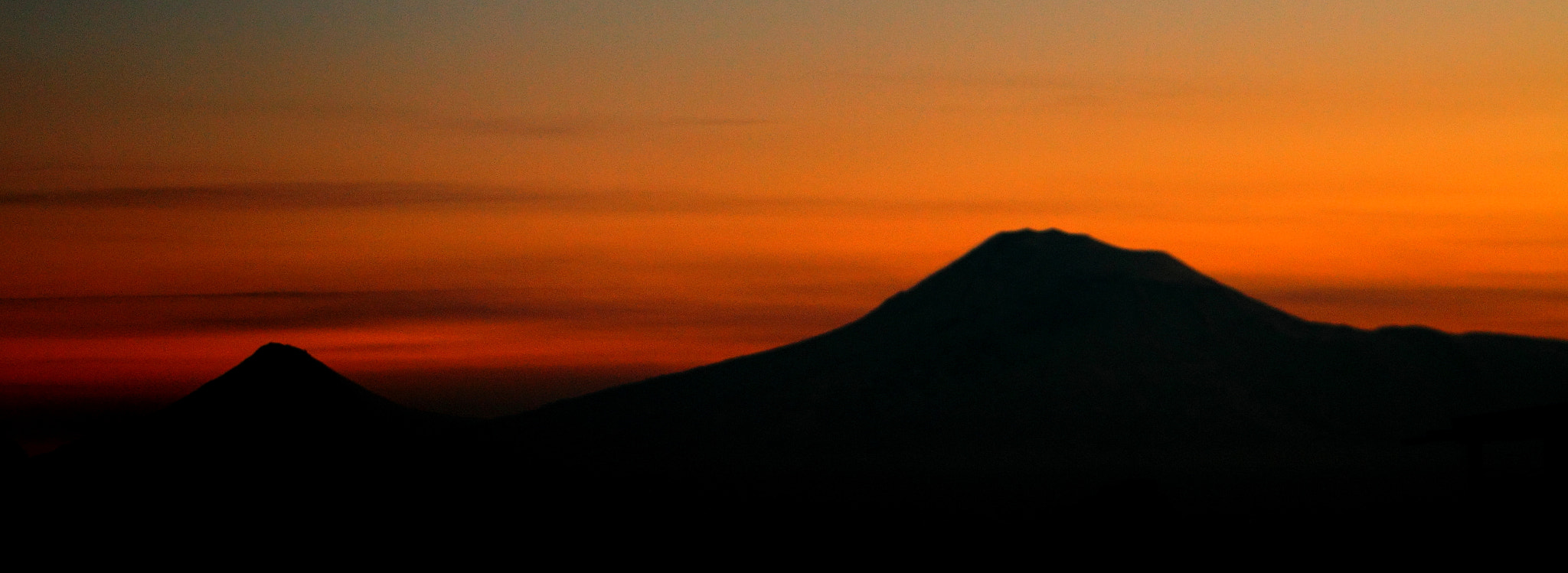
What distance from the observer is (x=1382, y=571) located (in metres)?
30.9

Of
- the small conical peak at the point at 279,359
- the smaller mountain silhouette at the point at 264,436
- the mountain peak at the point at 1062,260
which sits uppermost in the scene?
the mountain peak at the point at 1062,260

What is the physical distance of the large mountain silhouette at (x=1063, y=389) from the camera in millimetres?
83375

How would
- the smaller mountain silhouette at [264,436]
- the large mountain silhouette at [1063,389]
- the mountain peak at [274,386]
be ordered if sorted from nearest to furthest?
1. the smaller mountain silhouette at [264,436]
2. the mountain peak at [274,386]
3. the large mountain silhouette at [1063,389]

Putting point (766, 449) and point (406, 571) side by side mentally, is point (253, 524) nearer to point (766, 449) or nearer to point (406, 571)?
point (406, 571)

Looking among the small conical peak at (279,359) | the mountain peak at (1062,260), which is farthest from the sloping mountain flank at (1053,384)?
the small conical peak at (279,359)

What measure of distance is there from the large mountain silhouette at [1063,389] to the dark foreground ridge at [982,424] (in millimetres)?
229

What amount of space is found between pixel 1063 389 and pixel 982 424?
25.1 ft

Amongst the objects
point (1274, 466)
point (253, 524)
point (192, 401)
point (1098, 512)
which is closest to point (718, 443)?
point (1274, 466)

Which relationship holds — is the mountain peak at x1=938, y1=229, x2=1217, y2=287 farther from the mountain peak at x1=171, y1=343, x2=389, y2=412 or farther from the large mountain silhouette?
the mountain peak at x1=171, y1=343, x2=389, y2=412

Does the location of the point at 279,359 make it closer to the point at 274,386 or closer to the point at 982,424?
the point at 274,386

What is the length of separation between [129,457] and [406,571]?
60.9ft

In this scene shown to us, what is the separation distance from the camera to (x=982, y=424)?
9125cm

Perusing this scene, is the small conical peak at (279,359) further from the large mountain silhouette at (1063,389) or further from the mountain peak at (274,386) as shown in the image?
the large mountain silhouette at (1063,389)

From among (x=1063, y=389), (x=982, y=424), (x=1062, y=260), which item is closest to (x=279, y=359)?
(x=982, y=424)
